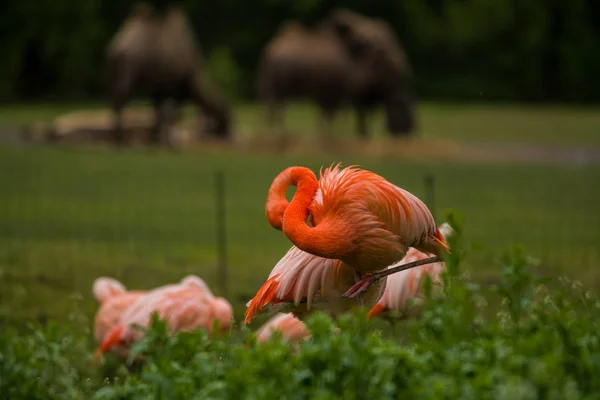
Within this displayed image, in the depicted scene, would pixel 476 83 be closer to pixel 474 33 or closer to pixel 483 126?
pixel 474 33

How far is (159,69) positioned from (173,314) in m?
17.6

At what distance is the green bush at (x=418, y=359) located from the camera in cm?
306

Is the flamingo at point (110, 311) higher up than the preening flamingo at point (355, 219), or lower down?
lower down

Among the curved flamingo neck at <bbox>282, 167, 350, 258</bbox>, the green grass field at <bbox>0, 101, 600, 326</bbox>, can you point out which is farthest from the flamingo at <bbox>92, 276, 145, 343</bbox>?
the curved flamingo neck at <bbox>282, 167, 350, 258</bbox>

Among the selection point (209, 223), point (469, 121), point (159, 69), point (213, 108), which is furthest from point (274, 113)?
point (209, 223)

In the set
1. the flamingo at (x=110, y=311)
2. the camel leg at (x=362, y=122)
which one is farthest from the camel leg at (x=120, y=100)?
the flamingo at (x=110, y=311)

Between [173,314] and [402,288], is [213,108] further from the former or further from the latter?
[402,288]

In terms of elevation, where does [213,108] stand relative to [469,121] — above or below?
above

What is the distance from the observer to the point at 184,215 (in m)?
12.7

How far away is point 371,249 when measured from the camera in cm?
478

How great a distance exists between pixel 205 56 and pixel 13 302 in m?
37.6

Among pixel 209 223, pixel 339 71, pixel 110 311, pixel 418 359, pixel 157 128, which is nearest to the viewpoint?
pixel 418 359

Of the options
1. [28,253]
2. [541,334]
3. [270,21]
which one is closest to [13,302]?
[28,253]

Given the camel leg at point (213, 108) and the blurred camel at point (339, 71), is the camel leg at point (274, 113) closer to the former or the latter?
the blurred camel at point (339, 71)
